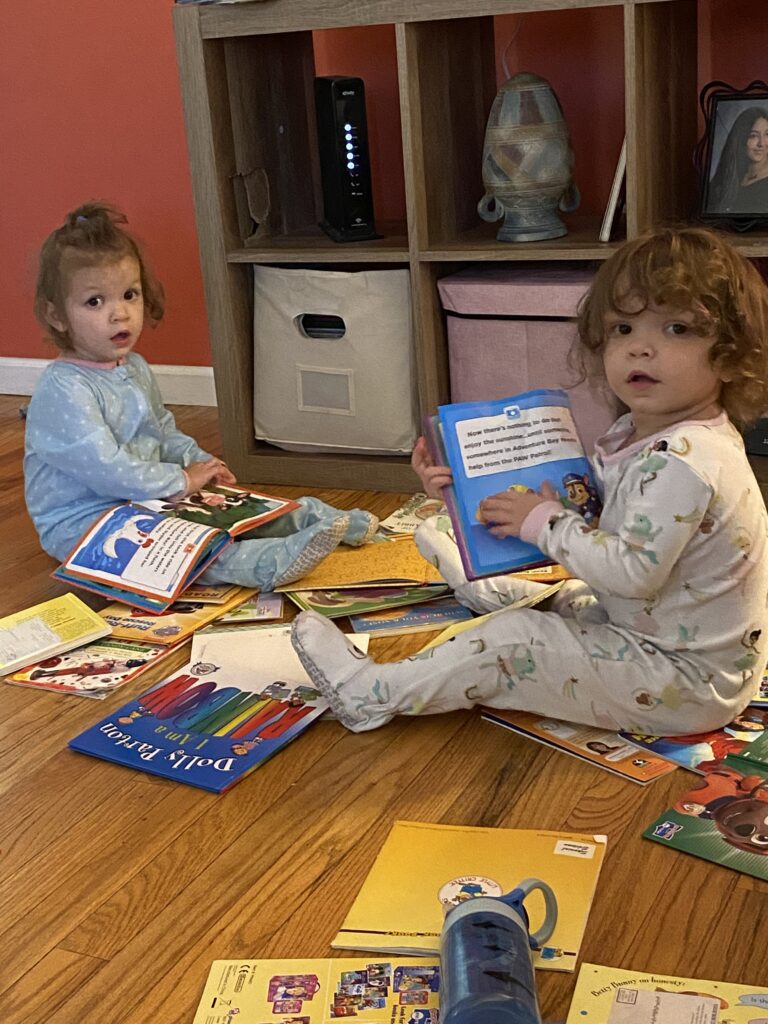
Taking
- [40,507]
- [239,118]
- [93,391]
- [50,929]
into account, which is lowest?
[50,929]

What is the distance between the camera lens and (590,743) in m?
1.49

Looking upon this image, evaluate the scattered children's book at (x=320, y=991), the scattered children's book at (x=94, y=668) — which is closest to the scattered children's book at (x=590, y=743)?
the scattered children's book at (x=320, y=991)

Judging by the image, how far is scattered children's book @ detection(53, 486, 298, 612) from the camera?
6.32 ft

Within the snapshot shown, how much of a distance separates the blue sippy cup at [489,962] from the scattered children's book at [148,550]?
3.00 ft

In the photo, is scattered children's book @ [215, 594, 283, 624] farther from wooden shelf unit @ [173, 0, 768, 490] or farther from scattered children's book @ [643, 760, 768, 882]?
scattered children's book @ [643, 760, 768, 882]

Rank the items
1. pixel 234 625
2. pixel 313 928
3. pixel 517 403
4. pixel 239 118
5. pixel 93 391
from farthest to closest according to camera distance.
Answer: pixel 239 118 < pixel 93 391 < pixel 234 625 < pixel 517 403 < pixel 313 928

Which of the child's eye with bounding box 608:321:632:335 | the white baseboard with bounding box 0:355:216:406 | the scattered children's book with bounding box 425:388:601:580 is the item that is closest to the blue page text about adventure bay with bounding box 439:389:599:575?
the scattered children's book with bounding box 425:388:601:580

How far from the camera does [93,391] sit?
209 centimetres

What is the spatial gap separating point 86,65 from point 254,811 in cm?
207

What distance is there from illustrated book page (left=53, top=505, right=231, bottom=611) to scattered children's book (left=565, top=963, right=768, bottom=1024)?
0.98 metres

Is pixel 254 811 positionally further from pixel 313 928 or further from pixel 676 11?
pixel 676 11

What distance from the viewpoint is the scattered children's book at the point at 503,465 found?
59.7 inches

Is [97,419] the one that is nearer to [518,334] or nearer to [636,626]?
[518,334]

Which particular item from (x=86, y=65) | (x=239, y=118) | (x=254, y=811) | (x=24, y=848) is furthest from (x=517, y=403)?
(x=86, y=65)
